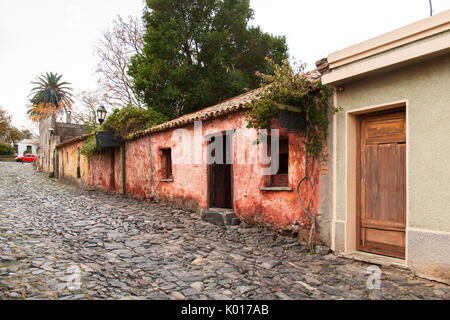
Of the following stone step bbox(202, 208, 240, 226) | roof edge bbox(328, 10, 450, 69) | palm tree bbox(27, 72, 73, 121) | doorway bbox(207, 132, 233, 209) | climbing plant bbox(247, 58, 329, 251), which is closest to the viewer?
roof edge bbox(328, 10, 450, 69)

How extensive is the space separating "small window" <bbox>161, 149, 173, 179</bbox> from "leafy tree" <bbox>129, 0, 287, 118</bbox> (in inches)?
222

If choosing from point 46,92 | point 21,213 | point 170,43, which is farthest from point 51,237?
point 46,92

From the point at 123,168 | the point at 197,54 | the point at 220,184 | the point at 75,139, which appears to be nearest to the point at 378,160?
the point at 220,184

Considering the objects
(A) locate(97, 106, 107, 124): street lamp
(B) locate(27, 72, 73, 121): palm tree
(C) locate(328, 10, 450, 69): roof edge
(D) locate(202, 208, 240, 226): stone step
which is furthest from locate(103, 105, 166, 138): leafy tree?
(B) locate(27, 72, 73, 121): palm tree

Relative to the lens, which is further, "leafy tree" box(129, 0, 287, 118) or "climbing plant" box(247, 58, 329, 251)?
"leafy tree" box(129, 0, 287, 118)

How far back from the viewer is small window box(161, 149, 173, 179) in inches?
424

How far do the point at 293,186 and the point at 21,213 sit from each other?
7.52 metres

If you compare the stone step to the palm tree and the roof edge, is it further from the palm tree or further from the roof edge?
the palm tree

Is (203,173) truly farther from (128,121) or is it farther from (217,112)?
(128,121)

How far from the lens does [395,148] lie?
478 cm

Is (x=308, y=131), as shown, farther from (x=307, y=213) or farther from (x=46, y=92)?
(x=46, y=92)

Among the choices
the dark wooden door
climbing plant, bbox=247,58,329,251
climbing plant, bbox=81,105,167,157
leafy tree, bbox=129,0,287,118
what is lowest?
the dark wooden door

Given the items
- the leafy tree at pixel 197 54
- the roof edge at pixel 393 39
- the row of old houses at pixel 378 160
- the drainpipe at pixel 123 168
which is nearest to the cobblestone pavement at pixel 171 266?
the row of old houses at pixel 378 160
